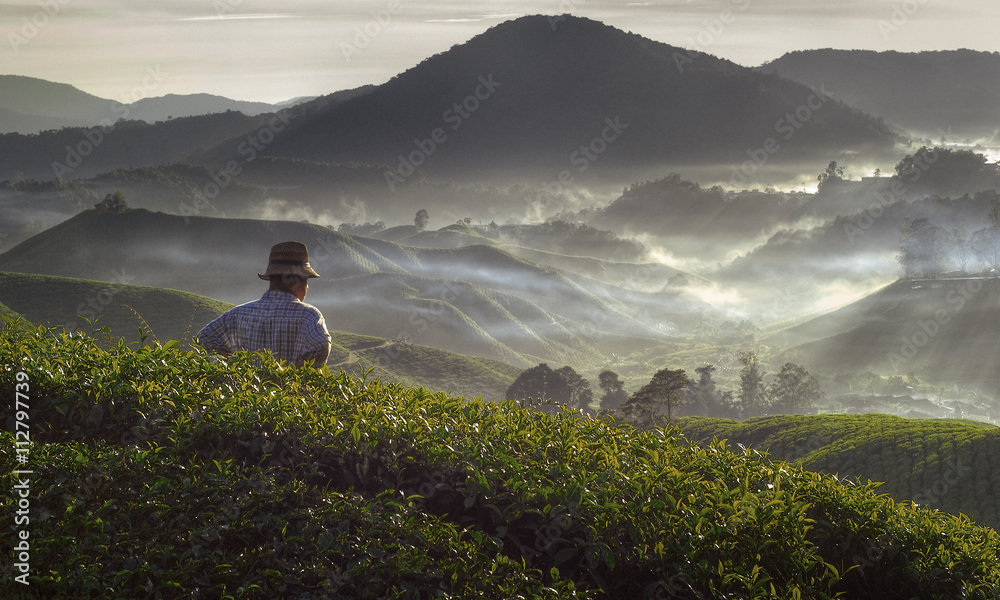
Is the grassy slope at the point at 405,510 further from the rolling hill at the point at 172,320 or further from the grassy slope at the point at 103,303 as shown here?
the grassy slope at the point at 103,303

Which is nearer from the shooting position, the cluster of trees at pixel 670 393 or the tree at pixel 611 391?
the cluster of trees at pixel 670 393

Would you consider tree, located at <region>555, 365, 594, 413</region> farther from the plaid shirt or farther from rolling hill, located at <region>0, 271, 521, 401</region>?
the plaid shirt

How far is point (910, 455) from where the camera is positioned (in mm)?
46094

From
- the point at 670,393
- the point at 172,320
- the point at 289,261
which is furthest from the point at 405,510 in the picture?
the point at 172,320

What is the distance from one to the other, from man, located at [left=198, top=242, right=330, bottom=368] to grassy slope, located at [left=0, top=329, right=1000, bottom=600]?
1466mm

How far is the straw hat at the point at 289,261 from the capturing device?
854 centimetres

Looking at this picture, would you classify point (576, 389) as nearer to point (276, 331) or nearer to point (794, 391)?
point (794, 391)

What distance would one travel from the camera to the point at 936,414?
15175 centimetres

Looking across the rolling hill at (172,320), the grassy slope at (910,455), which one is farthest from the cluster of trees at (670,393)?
the rolling hill at (172,320)

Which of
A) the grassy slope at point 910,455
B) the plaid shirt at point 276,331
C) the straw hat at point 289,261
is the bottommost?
the grassy slope at point 910,455

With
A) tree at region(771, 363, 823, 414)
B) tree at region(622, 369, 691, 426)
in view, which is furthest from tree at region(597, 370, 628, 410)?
tree at region(771, 363, 823, 414)

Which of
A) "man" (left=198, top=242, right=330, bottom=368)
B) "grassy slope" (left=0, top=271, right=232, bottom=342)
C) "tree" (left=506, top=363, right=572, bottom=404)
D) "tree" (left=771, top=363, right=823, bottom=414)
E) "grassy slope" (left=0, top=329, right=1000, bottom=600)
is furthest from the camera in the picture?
"tree" (left=771, top=363, right=823, bottom=414)

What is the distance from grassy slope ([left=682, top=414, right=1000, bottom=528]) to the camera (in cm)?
3938

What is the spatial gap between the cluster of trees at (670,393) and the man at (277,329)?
51678mm
